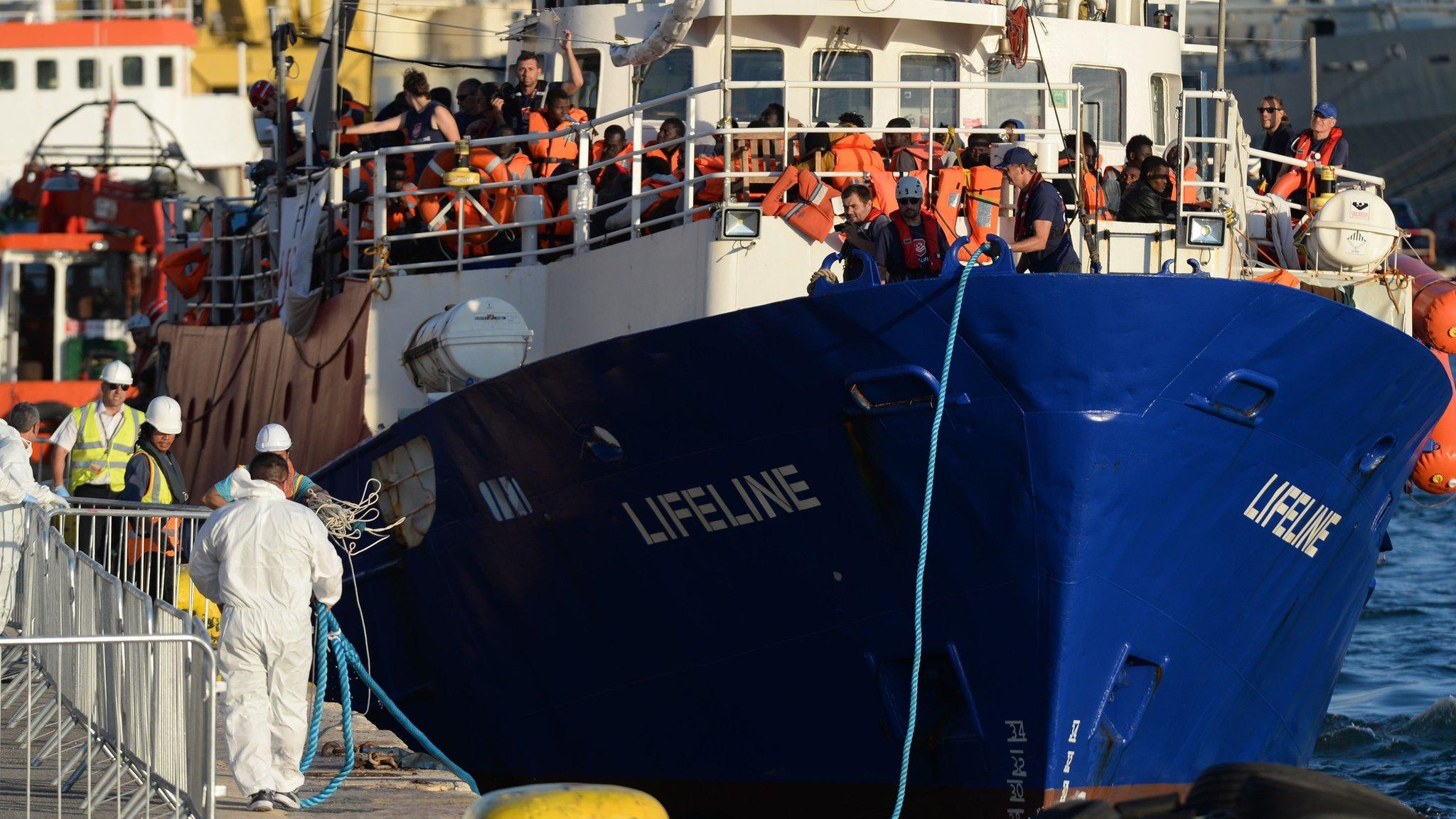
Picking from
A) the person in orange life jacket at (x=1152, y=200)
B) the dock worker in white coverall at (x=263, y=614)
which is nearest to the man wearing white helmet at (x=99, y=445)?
the dock worker in white coverall at (x=263, y=614)

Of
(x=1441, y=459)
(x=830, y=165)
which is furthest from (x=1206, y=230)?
(x=1441, y=459)

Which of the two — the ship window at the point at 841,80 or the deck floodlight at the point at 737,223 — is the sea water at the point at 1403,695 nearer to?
the ship window at the point at 841,80

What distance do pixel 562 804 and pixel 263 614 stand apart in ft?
7.44

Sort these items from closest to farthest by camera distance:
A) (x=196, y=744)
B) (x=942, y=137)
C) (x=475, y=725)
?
(x=196, y=744) < (x=475, y=725) < (x=942, y=137)

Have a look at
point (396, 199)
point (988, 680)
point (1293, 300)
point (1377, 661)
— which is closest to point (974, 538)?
point (988, 680)

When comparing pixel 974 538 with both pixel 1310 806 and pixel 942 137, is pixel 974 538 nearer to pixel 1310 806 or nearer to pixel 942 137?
pixel 1310 806

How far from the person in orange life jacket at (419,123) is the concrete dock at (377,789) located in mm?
5269

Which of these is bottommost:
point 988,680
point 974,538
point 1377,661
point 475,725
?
point 1377,661

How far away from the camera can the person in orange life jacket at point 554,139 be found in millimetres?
14117

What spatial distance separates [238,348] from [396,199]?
4.32 metres

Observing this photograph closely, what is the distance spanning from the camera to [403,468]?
12875 millimetres

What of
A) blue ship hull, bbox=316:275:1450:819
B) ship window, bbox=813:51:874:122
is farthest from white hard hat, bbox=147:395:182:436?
ship window, bbox=813:51:874:122

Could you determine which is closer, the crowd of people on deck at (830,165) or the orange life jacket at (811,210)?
the crowd of people on deck at (830,165)

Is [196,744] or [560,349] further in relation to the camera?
[560,349]
